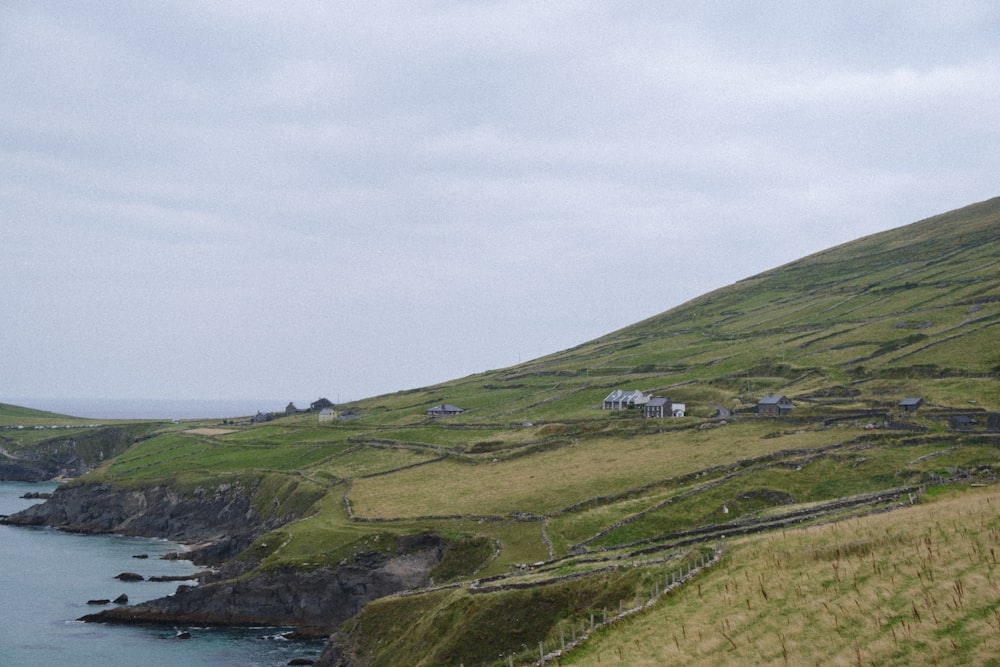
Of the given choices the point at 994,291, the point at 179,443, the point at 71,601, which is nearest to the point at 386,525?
the point at 71,601

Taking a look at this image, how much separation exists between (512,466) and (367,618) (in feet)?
151

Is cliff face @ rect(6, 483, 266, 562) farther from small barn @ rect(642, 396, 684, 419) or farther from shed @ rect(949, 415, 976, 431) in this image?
shed @ rect(949, 415, 976, 431)

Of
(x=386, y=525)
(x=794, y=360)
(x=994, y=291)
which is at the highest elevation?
(x=994, y=291)

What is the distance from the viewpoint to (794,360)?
151125 millimetres

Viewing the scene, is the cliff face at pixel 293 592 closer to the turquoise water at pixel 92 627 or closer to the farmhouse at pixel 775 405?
the turquoise water at pixel 92 627

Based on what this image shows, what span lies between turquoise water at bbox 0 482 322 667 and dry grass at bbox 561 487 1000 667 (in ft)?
156

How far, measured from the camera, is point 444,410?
554 feet

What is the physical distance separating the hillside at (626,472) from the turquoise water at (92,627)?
1022 centimetres

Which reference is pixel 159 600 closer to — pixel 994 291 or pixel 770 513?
pixel 770 513

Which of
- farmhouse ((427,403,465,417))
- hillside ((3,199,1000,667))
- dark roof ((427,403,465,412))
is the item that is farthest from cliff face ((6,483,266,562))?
dark roof ((427,403,465,412))

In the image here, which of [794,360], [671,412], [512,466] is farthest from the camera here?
[794,360]

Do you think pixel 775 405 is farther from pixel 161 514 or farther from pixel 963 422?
pixel 161 514

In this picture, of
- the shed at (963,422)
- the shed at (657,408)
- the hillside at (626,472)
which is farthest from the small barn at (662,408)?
the shed at (963,422)

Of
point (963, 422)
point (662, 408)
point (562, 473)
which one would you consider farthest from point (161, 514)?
point (963, 422)
